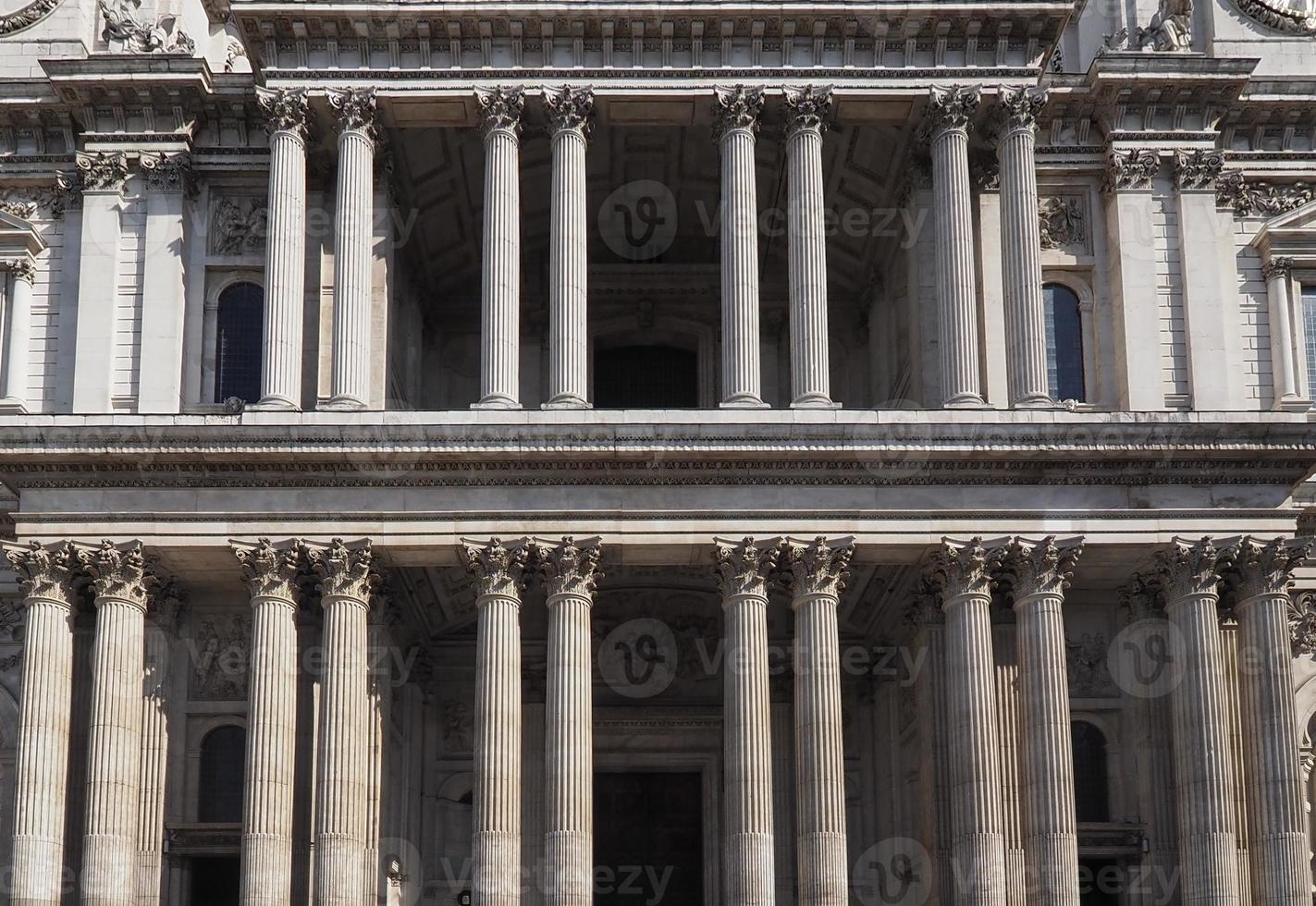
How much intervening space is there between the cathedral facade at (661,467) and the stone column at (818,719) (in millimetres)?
95

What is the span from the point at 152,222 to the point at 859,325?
1620 centimetres

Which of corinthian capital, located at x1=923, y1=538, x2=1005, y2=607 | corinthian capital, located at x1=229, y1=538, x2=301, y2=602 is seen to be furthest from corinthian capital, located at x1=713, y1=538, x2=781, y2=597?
corinthian capital, located at x1=229, y1=538, x2=301, y2=602

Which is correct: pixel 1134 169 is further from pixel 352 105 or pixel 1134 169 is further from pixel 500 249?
pixel 352 105

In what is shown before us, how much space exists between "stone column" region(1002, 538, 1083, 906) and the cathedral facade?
0.09 metres

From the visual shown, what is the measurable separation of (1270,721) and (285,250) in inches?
812

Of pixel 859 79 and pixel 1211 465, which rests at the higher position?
pixel 859 79

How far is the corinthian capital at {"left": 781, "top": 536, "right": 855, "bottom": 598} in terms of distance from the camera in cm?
3606

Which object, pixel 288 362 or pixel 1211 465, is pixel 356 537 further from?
pixel 1211 465

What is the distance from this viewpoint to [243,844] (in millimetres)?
34844

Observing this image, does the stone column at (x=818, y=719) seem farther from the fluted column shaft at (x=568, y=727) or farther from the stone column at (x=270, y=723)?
the stone column at (x=270, y=723)

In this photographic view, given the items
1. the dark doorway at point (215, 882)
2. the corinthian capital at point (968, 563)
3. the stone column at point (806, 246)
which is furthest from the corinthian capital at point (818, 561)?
the dark doorway at point (215, 882)

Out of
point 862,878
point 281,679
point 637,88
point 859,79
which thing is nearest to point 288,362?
point 281,679

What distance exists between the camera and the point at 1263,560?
36.4m

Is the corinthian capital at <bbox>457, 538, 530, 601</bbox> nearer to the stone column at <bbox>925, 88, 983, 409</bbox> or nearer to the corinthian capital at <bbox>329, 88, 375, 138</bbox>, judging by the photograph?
the stone column at <bbox>925, 88, 983, 409</bbox>
